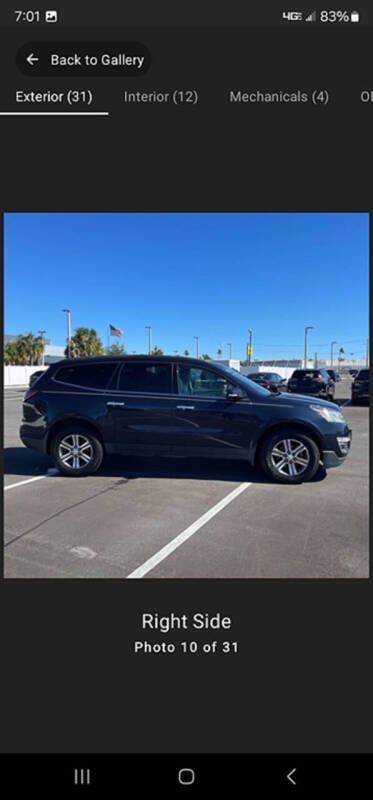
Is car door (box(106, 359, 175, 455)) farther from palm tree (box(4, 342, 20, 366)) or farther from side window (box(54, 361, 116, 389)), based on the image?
palm tree (box(4, 342, 20, 366))

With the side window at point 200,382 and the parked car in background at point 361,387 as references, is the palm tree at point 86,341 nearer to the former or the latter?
the parked car in background at point 361,387

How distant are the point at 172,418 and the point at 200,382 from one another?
2.06ft

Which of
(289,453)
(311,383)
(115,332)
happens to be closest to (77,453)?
(289,453)

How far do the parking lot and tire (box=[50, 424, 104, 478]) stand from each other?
167mm

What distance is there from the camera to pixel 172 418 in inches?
181

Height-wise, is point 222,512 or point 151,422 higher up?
point 151,422

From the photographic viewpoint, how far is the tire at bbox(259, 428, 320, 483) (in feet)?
14.6

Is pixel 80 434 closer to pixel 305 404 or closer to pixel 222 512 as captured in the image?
pixel 222 512

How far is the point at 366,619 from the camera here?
64.2 inches

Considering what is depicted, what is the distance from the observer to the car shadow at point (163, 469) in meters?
4.77
